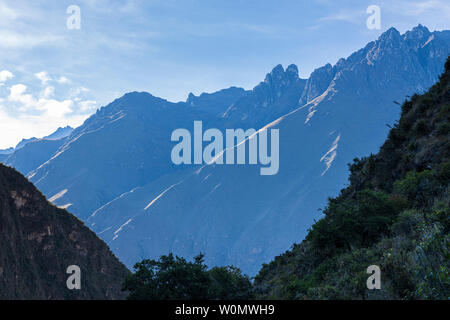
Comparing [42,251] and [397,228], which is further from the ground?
[397,228]

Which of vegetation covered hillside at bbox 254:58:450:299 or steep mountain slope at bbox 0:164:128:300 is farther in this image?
steep mountain slope at bbox 0:164:128:300

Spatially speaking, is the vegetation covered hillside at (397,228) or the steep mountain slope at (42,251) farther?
the steep mountain slope at (42,251)

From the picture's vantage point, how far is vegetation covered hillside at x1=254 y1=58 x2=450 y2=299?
9031mm

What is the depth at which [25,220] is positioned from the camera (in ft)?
137

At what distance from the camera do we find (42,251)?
136ft

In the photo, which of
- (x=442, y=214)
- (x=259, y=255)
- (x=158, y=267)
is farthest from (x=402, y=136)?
(x=259, y=255)

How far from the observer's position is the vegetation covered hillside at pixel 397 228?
29.6ft

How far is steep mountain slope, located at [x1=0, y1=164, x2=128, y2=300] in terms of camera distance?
35500 millimetres

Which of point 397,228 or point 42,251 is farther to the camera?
point 42,251

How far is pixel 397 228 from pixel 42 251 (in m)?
40.8

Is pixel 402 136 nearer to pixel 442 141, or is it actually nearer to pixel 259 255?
pixel 442 141

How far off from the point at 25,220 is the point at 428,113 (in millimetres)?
43718

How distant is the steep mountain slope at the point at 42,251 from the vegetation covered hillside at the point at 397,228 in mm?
24267

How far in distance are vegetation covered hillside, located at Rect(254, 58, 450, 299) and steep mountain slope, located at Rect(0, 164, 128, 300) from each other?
2427 centimetres
